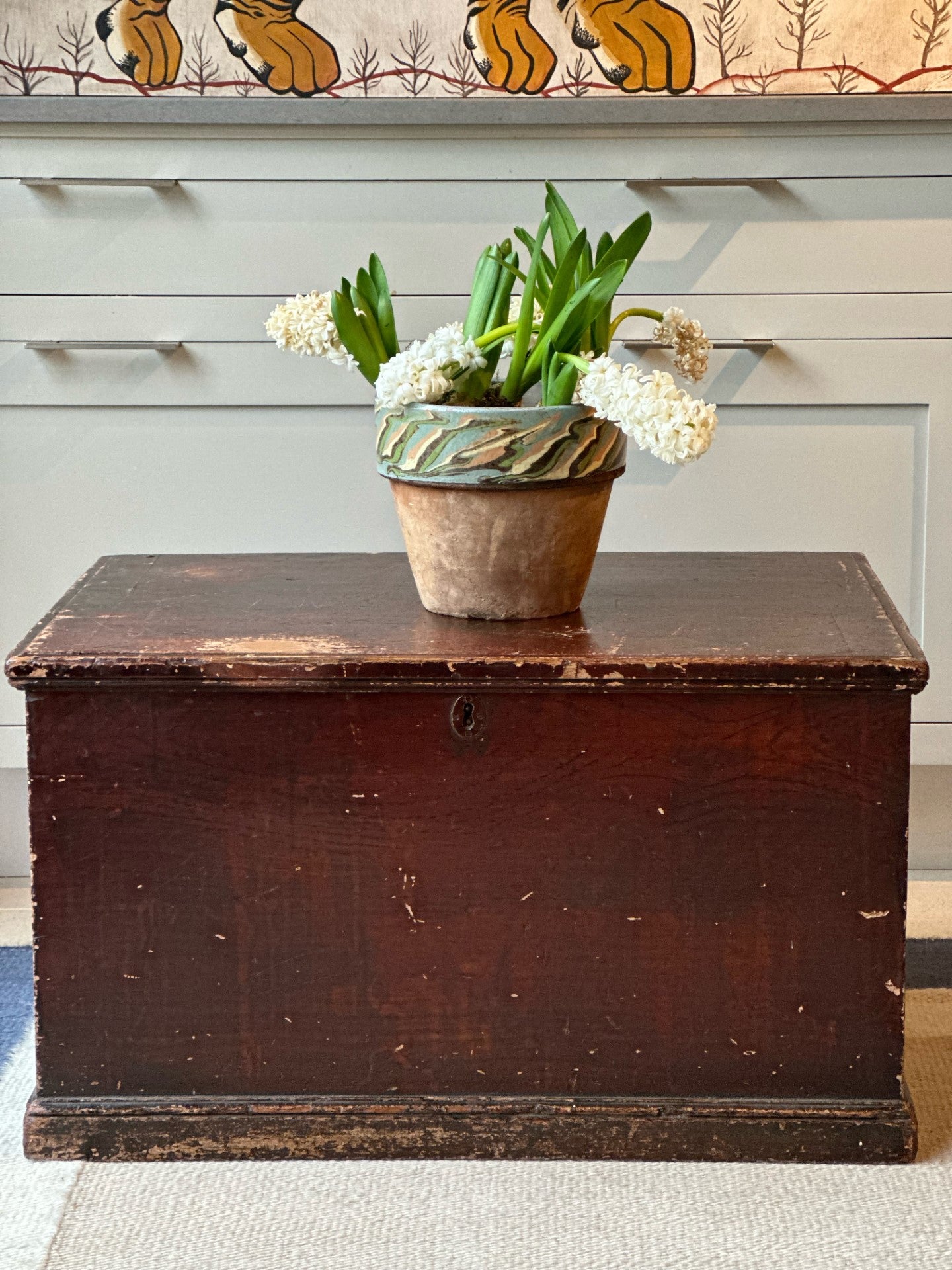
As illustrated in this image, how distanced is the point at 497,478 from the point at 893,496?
2.48 feet

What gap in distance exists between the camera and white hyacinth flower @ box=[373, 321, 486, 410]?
1162mm

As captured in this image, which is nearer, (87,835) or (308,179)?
(87,835)

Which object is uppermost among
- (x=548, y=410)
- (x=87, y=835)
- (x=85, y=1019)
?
(x=548, y=410)

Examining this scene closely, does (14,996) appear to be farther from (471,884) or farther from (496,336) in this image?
(496,336)

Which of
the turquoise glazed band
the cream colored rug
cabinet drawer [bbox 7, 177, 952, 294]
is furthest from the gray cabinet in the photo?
the cream colored rug

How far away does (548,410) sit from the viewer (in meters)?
1.16

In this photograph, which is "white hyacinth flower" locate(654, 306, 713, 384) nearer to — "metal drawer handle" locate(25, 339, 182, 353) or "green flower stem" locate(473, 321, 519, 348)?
"green flower stem" locate(473, 321, 519, 348)

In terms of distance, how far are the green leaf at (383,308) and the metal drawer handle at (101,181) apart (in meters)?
0.55

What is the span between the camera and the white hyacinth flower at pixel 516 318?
1223 millimetres

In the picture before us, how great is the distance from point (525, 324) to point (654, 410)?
0.17m

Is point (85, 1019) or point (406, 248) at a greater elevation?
point (406, 248)

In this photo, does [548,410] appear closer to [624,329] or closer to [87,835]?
[87,835]

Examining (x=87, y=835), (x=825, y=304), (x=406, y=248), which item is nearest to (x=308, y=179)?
(x=406, y=248)

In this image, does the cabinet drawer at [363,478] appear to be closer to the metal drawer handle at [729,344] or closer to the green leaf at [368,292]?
the metal drawer handle at [729,344]
